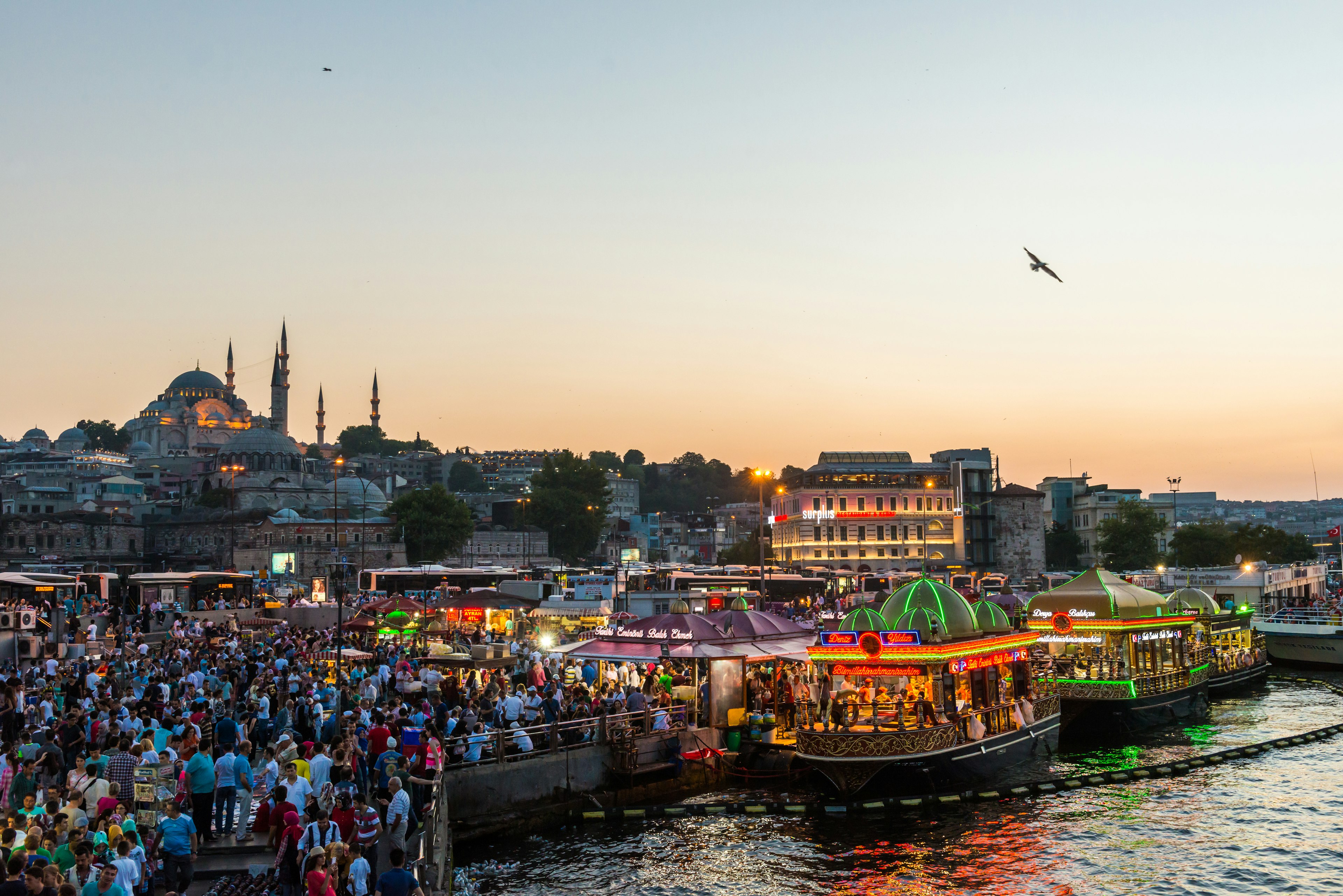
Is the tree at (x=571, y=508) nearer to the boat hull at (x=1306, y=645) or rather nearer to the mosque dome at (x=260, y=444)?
the mosque dome at (x=260, y=444)

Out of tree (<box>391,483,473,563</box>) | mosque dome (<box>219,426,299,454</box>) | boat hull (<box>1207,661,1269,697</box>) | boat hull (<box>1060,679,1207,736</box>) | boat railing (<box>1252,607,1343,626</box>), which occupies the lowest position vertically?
boat hull (<box>1207,661,1269,697</box>)

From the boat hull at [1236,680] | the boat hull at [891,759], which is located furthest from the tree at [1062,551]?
the boat hull at [891,759]

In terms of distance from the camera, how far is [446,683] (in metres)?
24.9

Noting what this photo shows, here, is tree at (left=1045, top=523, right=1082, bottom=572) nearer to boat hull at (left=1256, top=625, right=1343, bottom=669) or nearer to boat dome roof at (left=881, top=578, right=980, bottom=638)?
boat hull at (left=1256, top=625, right=1343, bottom=669)

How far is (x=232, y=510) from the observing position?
313ft

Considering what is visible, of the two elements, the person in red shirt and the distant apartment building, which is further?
the distant apartment building

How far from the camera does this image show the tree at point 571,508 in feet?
410

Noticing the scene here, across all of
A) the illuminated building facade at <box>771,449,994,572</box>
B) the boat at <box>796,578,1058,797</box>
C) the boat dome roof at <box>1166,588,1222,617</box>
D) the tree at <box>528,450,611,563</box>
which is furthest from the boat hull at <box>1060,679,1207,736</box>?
the tree at <box>528,450,611,563</box>

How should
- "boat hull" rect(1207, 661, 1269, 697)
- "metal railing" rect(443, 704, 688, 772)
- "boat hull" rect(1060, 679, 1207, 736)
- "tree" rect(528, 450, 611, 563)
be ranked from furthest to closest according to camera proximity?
1. "tree" rect(528, 450, 611, 563)
2. "boat hull" rect(1207, 661, 1269, 697)
3. "boat hull" rect(1060, 679, 1207, 736)
4. "metal railing" rect(443, 704, 688, 772)

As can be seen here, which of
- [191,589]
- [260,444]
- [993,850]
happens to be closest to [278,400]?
[260,444]

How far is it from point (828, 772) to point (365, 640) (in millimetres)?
23711

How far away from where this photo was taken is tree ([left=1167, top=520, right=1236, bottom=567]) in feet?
328

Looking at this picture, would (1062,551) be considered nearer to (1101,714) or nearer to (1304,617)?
(1304,617)

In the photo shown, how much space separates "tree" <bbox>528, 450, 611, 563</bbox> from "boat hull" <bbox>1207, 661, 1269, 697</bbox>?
87252 mm
